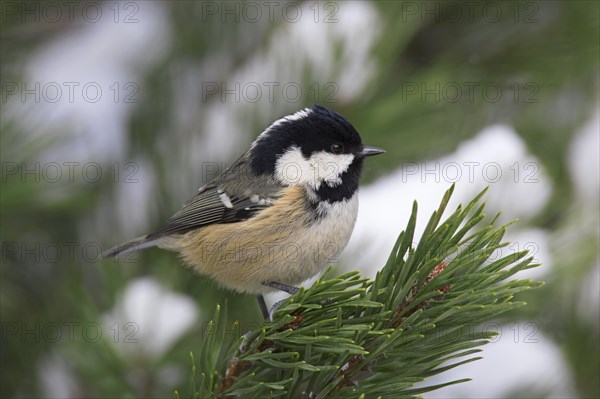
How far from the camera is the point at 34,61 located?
1.85 m

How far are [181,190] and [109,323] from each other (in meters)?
0.36

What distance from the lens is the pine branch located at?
1.01m

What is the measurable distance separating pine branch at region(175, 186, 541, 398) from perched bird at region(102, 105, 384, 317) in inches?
20.8

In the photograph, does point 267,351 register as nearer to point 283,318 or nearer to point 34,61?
point 283,318

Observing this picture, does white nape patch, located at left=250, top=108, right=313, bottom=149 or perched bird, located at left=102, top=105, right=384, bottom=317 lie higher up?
white nape patch, located at left=250, top=108, right=313, bottom=149

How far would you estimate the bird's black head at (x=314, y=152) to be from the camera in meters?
1.65

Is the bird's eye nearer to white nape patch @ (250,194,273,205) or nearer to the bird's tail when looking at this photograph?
white nape patch @ (250,194,273,205)

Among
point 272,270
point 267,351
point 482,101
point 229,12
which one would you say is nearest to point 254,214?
point 272,270

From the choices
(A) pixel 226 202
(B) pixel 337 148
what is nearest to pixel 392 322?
(B) pixel 337 148

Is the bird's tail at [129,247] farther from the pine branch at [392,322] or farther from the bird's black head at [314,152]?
the pine branch at [392,322]

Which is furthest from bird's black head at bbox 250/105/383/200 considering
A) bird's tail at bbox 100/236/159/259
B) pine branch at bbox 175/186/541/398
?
pine branch at bbox 175/186/541/398

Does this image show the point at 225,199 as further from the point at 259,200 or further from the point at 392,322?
the point at 392,322

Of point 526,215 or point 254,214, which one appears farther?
point 254,214

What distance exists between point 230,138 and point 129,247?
0.34m
